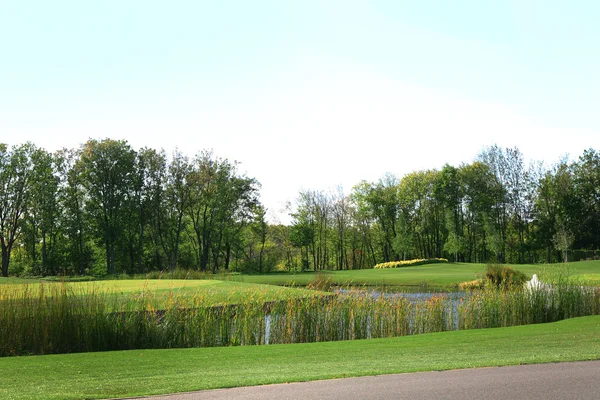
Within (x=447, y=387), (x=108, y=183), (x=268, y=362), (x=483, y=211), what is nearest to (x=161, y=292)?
(x=268, y=362)

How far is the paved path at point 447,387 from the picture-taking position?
6.71 metres

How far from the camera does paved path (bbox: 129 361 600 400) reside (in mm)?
6711

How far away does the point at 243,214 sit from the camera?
6091 centimetres

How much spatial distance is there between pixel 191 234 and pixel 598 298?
49.7m

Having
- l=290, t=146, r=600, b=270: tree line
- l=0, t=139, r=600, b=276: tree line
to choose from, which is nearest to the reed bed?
l=0, t=139, r=600, b=276: tree line

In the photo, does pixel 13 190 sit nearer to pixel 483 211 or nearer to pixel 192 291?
pixel 192 291

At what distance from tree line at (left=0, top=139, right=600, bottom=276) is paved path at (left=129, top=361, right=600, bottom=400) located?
40288 millimetres

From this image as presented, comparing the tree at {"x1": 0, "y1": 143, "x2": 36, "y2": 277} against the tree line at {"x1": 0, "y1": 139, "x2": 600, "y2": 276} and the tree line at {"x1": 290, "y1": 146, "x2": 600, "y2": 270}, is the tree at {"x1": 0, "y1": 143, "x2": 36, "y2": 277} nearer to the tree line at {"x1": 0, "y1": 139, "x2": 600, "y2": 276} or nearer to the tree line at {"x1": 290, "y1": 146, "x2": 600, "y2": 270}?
the tree line at {"x1": 0, "y1": 139, "x2": 600, "y2": 276}

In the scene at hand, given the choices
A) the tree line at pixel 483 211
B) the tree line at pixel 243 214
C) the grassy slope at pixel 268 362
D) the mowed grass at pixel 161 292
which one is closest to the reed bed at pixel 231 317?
the mowed grass at pixel 161 292

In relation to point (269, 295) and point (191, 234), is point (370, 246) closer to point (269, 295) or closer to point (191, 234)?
point (191, 234)

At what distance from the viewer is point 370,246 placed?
73250 millimetres

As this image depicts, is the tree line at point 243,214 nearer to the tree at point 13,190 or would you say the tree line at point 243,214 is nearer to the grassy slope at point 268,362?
the tree at point 13,190

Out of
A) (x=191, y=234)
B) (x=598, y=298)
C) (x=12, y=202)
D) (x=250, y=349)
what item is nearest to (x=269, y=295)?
(x=250, y=349)

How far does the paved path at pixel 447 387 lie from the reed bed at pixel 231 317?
669cm
